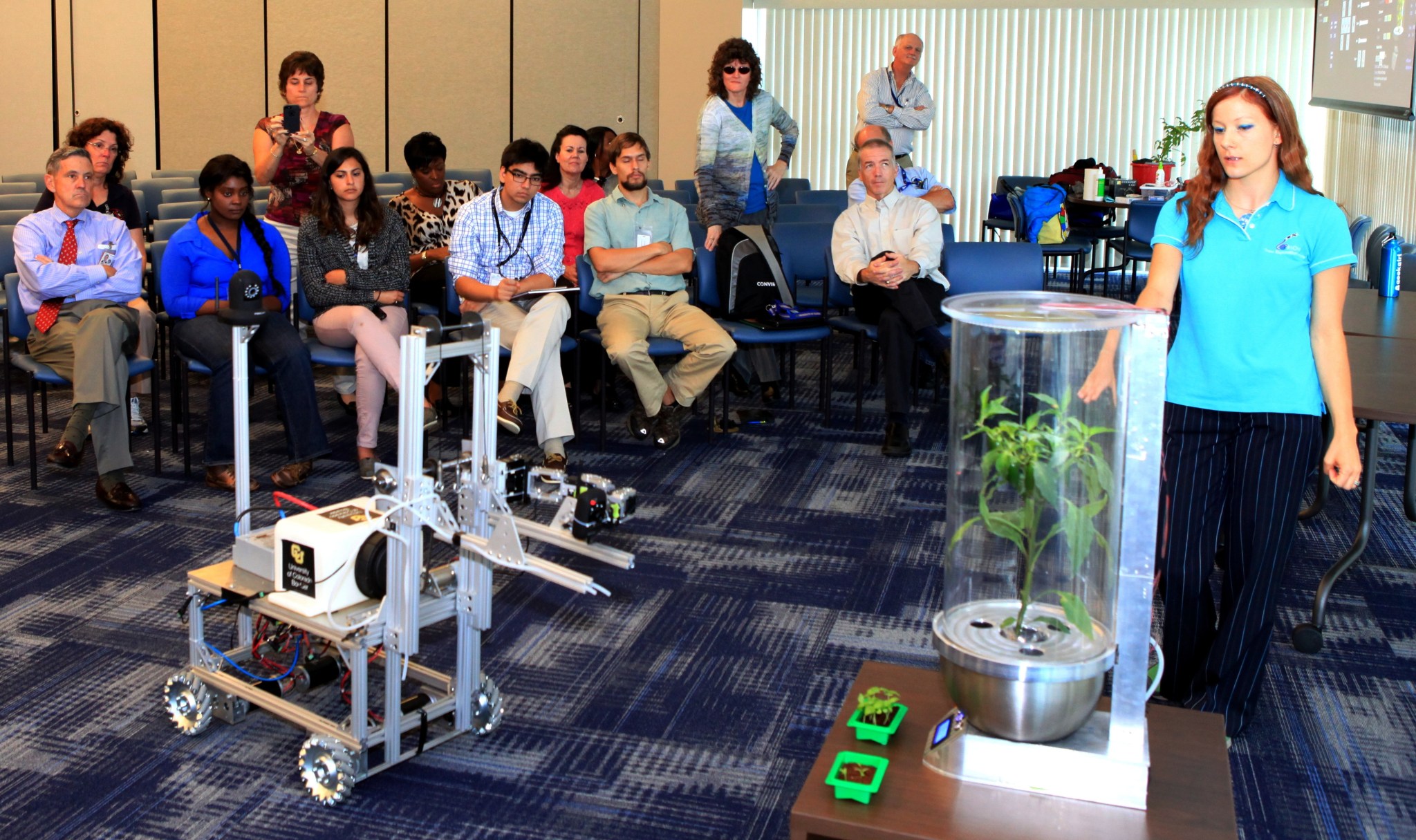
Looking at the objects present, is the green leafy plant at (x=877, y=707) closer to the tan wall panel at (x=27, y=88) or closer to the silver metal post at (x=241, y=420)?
the silver metal post at (x=241, y=420)

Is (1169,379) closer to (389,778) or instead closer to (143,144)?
(389,778)

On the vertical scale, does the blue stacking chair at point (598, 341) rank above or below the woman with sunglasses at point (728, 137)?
below

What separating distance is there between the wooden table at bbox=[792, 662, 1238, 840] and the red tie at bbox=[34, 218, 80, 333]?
157 inches

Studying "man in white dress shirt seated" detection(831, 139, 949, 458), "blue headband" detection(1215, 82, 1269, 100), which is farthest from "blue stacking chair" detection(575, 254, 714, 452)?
"blue headband" detection(1215, 82, 1269, 100)

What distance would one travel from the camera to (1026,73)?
1138 centimetres

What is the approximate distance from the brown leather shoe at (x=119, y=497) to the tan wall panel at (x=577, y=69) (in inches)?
298

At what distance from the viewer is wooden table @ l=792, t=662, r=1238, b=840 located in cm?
167

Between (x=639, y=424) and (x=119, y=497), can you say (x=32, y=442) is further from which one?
(x=639, y=424)

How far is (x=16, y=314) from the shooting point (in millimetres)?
4926

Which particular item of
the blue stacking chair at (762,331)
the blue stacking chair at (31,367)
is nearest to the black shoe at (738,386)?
the blue stacking chair at (762,331)

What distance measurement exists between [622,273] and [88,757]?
10.8ft

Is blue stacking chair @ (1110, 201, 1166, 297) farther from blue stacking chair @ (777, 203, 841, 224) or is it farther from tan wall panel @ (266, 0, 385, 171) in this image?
tan wall panel @ (266, 0, 385, 171)

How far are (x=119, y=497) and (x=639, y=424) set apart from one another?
2.08m

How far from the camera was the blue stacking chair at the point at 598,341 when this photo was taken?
5543mm
